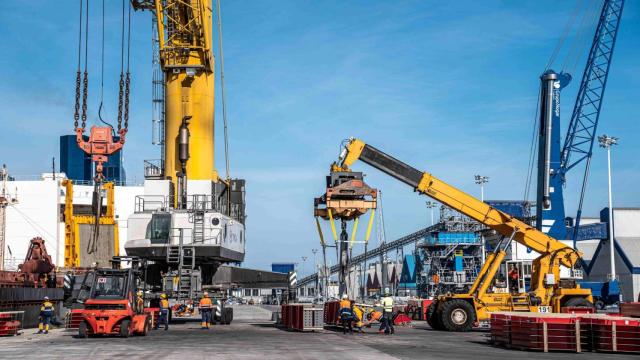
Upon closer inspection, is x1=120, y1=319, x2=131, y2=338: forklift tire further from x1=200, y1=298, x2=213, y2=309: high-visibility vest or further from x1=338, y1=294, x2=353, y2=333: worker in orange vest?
x1=338, y1=294, x2=353, y2=333: worker in orange vest

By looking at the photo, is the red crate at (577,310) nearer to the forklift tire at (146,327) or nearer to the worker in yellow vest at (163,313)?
the forklift tire at (146,327)

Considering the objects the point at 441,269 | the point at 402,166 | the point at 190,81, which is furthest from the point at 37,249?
the point at 441,269

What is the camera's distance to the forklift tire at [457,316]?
115 ft

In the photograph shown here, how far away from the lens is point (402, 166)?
3588 cm

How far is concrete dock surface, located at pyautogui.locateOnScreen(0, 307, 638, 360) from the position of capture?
2206 centimetres

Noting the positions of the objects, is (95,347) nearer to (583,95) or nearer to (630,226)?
(583,95)

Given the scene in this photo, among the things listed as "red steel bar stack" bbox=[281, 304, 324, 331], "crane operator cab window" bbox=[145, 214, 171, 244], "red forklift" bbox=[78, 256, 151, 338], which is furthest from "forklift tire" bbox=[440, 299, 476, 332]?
"crane operator cab window" bbox=[145, 214, 171, 244]

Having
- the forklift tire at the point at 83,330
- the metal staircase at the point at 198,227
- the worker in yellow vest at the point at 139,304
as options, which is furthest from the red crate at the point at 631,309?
the forklift tire at the point at 83,330

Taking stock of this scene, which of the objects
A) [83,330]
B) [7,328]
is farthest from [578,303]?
[7,328]

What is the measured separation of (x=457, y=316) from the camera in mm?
35281

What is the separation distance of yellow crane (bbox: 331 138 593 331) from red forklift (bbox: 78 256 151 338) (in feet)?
33.8

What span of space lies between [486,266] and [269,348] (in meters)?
14.8

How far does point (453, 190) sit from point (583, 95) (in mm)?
47201

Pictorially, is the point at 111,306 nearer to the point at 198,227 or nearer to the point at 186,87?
the point at 198,227
